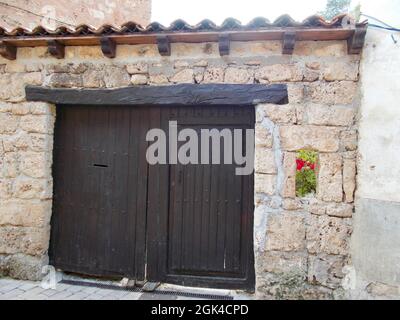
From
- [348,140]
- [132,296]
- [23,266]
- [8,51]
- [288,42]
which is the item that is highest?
[8,51]

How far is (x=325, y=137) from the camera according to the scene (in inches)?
122

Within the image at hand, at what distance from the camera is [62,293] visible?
3.34 m

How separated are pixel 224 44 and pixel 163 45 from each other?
655 millimetres

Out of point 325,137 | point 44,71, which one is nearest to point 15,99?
point 44,71

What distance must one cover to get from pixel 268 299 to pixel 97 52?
3353 millimetres

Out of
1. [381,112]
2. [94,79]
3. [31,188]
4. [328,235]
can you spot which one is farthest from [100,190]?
[381,112]

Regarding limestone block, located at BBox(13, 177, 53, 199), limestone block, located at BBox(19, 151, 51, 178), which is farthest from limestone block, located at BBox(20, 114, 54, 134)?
limestone block, located at BBox(13, 177, 53, 199)

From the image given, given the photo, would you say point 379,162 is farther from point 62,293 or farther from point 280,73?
point 62,293

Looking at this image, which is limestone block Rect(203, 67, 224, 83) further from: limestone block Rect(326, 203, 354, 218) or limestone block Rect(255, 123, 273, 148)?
limestone block Rect(326, 203, 354, 218)

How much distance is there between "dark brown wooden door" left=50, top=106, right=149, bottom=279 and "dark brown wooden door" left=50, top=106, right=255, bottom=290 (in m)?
0.01

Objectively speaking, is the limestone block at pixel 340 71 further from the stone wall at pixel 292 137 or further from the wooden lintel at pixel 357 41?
the wooden lintel at pixel 357 41

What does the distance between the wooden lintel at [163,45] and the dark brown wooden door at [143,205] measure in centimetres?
63

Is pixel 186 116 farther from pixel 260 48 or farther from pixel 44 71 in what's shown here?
pixel 44 71

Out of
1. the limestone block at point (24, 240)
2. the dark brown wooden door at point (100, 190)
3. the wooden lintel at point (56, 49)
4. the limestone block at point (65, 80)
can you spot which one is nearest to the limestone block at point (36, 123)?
the dark brown wooden door at point (100, 190)
